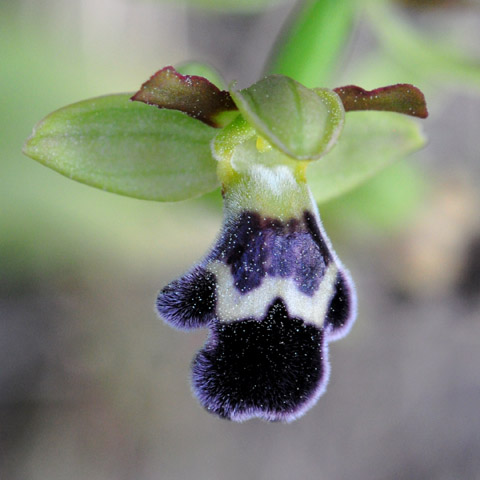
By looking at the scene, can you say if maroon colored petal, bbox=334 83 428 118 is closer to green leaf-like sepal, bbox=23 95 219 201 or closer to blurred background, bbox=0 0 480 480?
green leaf-like sepal, bbox=23 95 219 201

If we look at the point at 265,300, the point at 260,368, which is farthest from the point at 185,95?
the point at 260,368

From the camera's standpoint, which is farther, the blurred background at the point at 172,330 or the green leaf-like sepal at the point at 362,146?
the blurred background at the point at 172,330

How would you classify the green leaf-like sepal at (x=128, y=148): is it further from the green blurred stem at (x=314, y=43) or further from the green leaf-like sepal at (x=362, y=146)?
the green blurred stem at (x=314, y=43)

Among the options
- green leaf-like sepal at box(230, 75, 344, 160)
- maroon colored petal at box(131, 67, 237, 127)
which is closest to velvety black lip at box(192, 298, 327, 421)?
green leaf-like sepal at box(230, 75, 344, 160)

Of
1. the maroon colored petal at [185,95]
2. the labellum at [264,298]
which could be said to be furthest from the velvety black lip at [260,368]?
the maroon colored petal at [185,95]

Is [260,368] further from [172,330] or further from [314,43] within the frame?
[172,330]

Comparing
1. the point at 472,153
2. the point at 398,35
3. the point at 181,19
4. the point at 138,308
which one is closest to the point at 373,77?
the point at 398,35

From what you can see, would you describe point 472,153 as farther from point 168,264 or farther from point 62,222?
point 62,222
